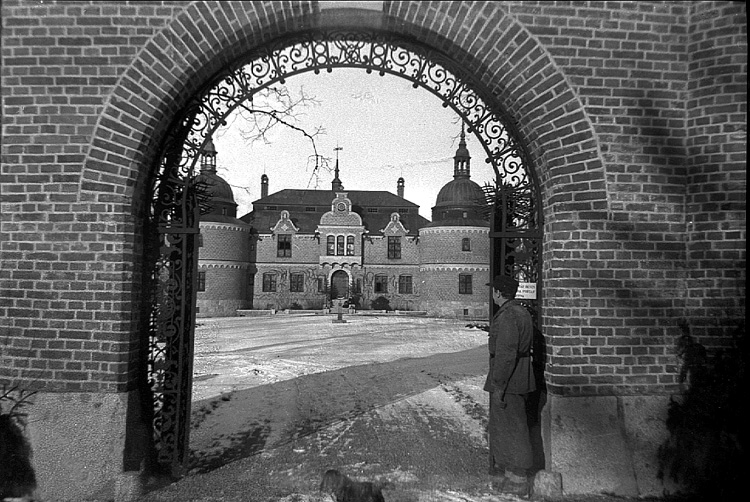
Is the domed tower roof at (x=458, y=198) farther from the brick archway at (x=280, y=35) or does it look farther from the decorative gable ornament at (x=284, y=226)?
the brick archway at (x=280, y=35)

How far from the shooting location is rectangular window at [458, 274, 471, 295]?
37.6 meters

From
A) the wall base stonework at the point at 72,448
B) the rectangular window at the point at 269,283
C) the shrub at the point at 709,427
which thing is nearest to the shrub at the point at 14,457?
the wall base stonework at the point at 72,448

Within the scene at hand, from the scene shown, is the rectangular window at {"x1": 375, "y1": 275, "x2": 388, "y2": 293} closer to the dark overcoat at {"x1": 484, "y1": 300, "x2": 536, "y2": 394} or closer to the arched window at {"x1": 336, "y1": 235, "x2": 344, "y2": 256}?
the arched window at {"x1": 336, "y1": 235, "x2": 344, "y2": 256}

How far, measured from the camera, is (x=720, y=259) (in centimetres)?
416

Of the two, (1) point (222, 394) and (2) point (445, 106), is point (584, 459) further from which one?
(1) point (222, 394)

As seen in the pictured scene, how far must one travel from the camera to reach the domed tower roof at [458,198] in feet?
128

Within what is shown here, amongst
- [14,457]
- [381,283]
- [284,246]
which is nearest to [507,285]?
[14,457]

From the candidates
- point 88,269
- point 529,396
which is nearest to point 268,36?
point 88,269

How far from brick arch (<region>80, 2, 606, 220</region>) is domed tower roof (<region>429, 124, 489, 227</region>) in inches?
1343

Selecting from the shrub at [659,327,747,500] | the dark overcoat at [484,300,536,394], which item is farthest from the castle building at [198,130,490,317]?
the dark overcoat at [484,300,536,394]

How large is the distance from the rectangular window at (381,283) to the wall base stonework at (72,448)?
3647 cm

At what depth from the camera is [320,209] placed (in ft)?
143

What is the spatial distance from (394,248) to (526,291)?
3637cm

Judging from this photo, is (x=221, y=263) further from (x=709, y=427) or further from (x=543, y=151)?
(x=709, y=427)
